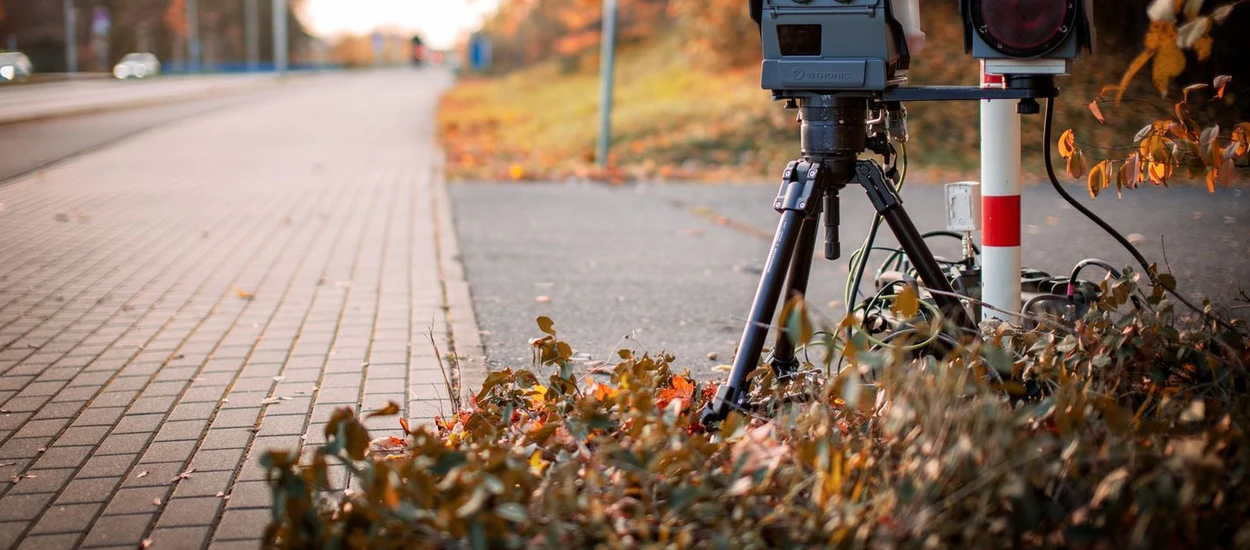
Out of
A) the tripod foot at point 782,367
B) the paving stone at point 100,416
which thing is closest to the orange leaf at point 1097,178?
the tripod foot at point 782,367

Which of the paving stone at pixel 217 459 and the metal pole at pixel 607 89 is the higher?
the metal pole at pixel 607 89

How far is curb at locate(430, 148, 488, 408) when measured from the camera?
4.46 meters

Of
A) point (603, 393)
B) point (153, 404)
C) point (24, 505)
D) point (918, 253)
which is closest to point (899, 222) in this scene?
point (918, 253)

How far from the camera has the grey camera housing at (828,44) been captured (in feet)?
9.67

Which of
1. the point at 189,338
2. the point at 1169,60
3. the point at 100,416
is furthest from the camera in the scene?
the point at 189,338

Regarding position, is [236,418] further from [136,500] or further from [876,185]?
[876,185]

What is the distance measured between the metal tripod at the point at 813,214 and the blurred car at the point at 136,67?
191 feet

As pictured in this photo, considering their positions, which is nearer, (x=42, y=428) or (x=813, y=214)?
(x=813, y=214)

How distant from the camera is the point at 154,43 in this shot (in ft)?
254

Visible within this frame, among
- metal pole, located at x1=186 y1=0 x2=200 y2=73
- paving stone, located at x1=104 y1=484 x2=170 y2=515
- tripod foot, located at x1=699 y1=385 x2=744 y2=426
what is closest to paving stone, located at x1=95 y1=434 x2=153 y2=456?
paving stone, located at x1=104 y1=484 x2=170 y2=515

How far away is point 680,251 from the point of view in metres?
7.91

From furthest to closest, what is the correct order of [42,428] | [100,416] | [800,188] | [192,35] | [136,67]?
[192,35], [136,67], [100,416], [42,428], [800,188]

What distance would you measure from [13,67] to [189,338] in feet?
55.1

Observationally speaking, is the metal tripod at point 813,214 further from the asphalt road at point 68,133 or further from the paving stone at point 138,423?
the asphalt road at point 68,133
